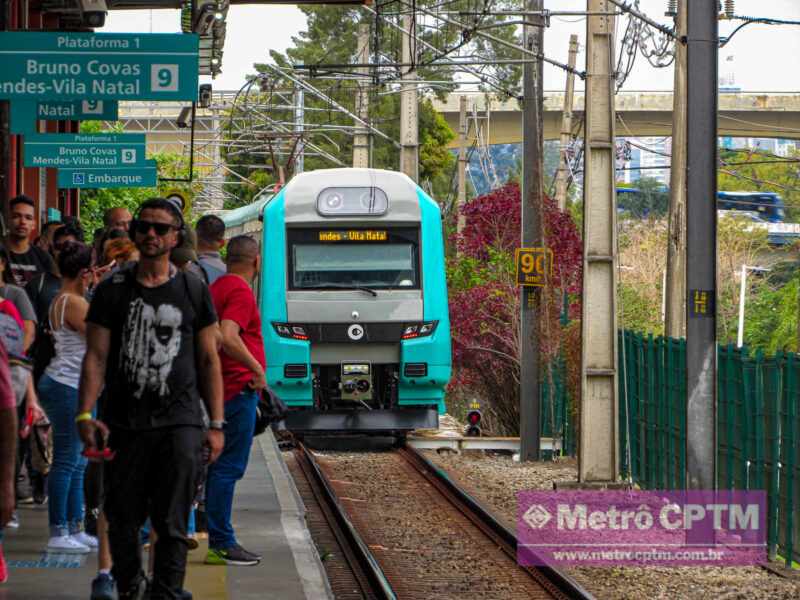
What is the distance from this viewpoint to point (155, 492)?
22.3ft

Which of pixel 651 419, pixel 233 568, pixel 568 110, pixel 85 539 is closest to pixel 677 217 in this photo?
pixel 651 419

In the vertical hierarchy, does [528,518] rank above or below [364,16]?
below

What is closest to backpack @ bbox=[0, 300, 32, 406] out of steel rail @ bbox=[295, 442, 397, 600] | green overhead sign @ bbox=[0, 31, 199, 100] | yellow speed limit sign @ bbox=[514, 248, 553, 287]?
steel rail @ bbox=[295, 442, 397, 600]

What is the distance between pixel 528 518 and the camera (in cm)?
1522

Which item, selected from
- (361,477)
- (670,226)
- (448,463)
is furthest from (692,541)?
(670,226)

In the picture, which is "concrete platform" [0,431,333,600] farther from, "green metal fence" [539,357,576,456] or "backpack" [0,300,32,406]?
"green metal fence" [539,357,576,456]

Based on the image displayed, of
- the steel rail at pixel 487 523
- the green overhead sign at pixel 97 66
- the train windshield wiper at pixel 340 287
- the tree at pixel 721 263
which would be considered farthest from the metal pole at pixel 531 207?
the tree at pixel 721 263

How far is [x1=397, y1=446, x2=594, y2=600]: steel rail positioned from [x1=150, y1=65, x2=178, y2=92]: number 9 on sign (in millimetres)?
4737

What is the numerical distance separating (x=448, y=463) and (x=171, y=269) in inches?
527

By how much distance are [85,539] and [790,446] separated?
18.7 ft

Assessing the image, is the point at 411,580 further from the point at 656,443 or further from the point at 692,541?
the point at 656,443

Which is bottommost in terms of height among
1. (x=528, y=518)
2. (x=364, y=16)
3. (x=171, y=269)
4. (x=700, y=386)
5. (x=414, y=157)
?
(x=528, y=518)

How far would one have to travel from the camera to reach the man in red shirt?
8.62m

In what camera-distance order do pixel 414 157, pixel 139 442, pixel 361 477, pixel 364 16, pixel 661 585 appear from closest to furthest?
pixel 139 442
pixel 661 585
pixel 361 477
pixel 414 157
pixel 364 16
